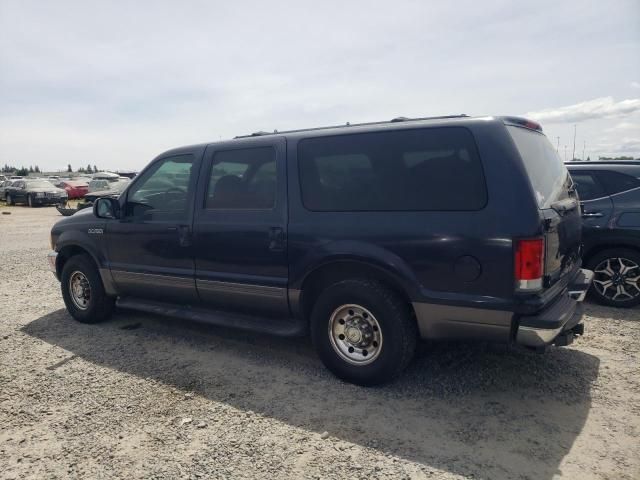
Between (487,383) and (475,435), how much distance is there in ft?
2.53

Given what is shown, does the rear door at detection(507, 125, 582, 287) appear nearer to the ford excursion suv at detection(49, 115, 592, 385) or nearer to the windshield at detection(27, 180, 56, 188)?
the ford excursion suv at detection(49, 115, 592, 385)

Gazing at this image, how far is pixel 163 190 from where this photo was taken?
184 inches

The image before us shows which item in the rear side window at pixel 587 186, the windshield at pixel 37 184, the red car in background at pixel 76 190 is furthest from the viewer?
the red car in background at pixel 76 190

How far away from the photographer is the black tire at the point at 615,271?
5.31 meters

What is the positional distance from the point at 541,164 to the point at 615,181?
9.45 feet

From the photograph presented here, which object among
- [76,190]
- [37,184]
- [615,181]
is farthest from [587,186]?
[76,190]

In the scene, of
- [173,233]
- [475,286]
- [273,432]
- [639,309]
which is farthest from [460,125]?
[639,309]

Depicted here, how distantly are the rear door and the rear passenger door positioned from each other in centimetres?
186

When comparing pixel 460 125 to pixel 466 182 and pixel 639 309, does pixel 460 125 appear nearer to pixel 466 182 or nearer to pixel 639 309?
pixel 466 182

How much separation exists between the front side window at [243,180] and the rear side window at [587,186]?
4.01 metres

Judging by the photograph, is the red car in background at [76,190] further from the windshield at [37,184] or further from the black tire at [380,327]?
the black tire at [380,327]

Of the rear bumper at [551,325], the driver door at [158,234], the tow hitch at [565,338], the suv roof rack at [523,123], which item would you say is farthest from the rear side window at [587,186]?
the driver door at [158,234]

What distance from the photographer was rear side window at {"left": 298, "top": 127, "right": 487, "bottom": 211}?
3.12 m

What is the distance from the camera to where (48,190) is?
26359 millimetres
